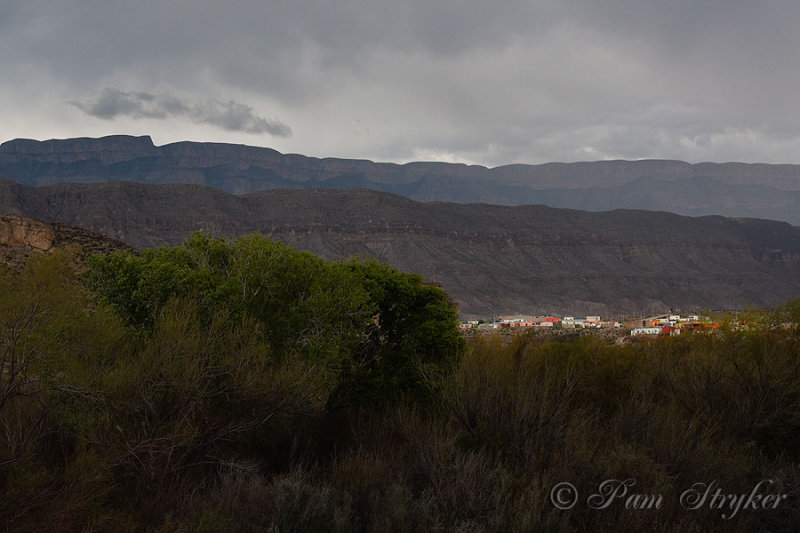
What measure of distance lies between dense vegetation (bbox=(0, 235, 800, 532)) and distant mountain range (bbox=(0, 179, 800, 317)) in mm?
90720

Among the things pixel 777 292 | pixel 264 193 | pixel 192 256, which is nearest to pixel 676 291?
pixel 777 292

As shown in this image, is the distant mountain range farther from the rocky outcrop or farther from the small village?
the rocky outcrop

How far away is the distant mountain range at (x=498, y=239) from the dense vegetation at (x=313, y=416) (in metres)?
90.7

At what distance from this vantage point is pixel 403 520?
8492 mm

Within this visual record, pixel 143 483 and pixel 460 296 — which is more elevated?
pixel 143 483

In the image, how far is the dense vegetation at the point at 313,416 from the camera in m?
9.30

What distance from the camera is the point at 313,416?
1444 centimetres

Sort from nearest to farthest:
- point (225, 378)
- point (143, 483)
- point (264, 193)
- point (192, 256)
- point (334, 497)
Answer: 1. point (334, 497)
2. point (143, 483)
3. point (225, 378)
4. point (192, 256)
5. point (264, 193)

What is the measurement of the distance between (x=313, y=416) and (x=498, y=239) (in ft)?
460

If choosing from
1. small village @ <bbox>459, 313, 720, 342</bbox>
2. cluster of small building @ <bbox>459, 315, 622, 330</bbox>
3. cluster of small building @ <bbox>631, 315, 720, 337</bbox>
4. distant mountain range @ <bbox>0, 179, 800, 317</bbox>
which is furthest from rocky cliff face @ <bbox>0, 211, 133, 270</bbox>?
distant mountain range @ <bbox>0, 179, 800, 317</bbox>

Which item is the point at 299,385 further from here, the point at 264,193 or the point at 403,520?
the point at 264,193

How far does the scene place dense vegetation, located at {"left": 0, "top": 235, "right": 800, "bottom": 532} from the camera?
9.30 meters

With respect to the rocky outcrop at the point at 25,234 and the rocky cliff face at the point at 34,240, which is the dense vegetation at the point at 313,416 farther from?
the rocky outcrop at the point at 25,234

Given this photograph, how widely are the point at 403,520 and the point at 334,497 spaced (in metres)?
1.34
